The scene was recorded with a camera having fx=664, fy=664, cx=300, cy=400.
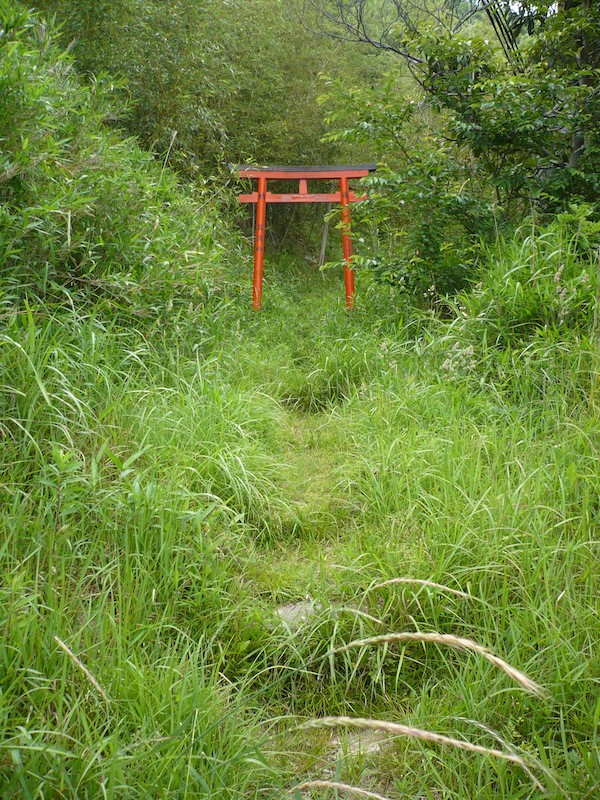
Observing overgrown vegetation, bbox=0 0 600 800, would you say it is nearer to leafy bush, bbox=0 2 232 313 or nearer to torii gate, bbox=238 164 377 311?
leafy bush, bbox=0 2 232 313

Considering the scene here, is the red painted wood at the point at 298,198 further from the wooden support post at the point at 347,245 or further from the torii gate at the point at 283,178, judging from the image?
the wooden support post at the point at 347,245

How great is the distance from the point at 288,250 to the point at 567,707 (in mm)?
10232

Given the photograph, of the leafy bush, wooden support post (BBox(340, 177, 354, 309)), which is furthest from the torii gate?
the leafy bush

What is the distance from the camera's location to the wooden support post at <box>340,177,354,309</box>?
547cm

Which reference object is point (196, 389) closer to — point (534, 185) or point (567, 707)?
point (567, 707)

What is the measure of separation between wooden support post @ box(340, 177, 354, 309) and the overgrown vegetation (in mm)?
991

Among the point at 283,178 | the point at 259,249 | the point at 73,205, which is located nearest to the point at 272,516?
the point at 73,205

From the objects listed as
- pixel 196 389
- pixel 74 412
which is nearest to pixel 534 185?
pixel 196 389

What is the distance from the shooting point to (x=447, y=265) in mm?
4531

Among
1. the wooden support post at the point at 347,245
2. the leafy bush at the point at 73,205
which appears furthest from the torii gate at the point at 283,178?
the leafy bush at the point at 73,205

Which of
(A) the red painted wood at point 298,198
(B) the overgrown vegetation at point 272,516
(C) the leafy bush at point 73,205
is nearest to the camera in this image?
(B) the overgrown vegetation at point 272,516

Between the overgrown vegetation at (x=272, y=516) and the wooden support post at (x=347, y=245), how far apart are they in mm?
991

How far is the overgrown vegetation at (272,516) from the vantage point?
1.42m

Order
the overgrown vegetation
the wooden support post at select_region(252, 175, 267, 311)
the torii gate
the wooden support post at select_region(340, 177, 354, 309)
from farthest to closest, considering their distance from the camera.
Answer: the torii gate
the wooden support post at select_region(252, 175, 267, 311)
the wooden support post at select_region(340, 177, 354, 309)
the overgrown vegetation
